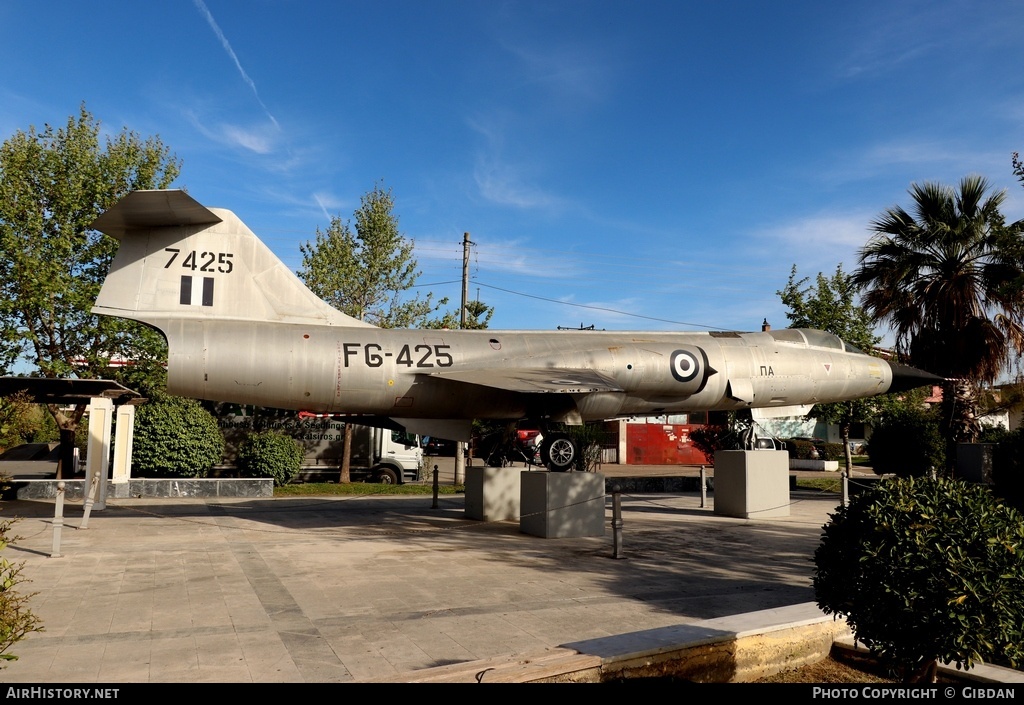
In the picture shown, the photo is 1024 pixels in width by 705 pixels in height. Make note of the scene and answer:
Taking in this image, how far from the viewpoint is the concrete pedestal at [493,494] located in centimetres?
1573

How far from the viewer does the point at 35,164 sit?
20.7 meters

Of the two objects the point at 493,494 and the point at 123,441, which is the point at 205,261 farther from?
the point at 123,441

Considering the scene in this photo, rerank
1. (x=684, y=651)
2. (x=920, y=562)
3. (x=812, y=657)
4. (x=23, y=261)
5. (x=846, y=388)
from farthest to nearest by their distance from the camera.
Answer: (x=23, y=261) → (x=846, y=388) → (x=812, y=657) → (x=684, y=651) → (x=920, y=562)

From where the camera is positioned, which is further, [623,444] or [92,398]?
[623,444]

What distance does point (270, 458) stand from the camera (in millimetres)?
23094

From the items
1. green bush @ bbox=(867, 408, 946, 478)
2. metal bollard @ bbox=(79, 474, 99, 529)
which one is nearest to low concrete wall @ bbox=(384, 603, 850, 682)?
metal bollard @ bbox=(79, 474, 99, 529)

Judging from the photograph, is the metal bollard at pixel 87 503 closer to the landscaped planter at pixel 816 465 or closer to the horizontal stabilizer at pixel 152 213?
the horizontal stabilizer at pixel 152 213

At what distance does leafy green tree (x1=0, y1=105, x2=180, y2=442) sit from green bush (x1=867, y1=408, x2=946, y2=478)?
2465 centimetres

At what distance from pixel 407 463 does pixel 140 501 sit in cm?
986

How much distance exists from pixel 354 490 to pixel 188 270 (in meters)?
12.4

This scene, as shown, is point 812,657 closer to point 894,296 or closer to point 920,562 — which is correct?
point 920,562

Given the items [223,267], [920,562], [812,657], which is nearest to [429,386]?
[223,267]

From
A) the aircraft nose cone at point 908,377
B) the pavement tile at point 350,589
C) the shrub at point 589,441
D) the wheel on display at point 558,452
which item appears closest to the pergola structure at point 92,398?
the pavement tile at point 350,589

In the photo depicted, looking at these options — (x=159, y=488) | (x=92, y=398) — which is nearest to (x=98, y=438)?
(x=92, y=398)
